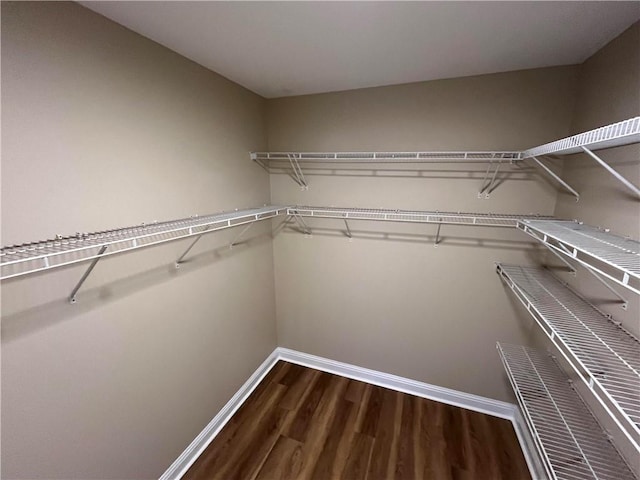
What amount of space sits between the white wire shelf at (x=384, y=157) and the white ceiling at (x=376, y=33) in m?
0.47

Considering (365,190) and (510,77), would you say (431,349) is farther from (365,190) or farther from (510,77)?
(510,77)

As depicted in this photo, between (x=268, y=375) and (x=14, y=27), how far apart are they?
2.49 m

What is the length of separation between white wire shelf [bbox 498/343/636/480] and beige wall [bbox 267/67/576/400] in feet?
1.31

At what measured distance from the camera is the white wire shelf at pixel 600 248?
0.71 meters

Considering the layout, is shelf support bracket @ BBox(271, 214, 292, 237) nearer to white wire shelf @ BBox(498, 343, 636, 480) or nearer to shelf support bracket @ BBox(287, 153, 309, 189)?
shelf support bracket @ BBox(287, 153, 309, 189)

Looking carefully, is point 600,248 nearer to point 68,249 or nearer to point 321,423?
point 68,249

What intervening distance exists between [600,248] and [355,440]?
5.70 feet

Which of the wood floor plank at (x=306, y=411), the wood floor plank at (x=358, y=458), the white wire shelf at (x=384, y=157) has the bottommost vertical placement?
the wood floor plank at (x=358, y=458)

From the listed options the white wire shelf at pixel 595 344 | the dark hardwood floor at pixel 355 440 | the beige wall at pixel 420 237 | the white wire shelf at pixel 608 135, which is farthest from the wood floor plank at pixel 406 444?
the white wire shelf at pixel 608 135

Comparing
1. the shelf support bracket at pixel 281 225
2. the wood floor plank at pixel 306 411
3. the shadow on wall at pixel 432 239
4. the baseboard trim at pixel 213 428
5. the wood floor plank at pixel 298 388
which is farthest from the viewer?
the shelf support bracket at pixel 281 225

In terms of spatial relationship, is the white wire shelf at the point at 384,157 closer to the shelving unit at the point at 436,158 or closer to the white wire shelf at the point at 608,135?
the shelving unit at the point at 436,158

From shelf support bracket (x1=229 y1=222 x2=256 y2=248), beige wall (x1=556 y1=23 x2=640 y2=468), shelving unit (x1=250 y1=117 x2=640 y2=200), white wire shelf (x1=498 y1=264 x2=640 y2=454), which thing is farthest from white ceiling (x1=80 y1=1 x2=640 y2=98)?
white wire shelf (x1=498 y1=264 x2=640 y2=454)

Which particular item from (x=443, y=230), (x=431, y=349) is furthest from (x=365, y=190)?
(x=431, y=349)

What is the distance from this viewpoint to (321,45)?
4.29 feet
